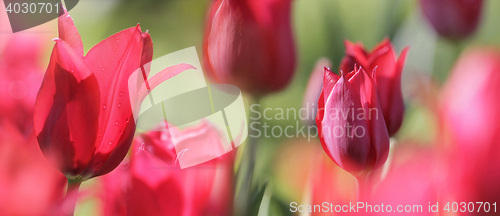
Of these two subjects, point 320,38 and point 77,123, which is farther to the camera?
point 320,38

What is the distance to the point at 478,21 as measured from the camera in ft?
0.81

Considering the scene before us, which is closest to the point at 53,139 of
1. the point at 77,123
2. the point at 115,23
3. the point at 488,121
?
the point at 77,123

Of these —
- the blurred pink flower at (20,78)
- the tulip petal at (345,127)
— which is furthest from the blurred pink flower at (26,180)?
the tulip petal at (345,127)

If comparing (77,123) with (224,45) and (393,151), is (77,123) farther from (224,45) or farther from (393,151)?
(393,151)

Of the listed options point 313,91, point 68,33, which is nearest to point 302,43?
point 313,91

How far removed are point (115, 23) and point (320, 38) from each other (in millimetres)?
142

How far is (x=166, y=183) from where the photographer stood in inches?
7.3

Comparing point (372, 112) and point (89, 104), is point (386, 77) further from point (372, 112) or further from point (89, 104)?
point (89, 104)

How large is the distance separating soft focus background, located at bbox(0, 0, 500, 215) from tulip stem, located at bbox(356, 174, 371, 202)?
0.04 meters

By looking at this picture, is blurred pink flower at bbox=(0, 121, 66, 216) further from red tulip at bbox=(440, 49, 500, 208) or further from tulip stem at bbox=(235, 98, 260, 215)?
red tulip at bbox=(440, 49, 500, 208)

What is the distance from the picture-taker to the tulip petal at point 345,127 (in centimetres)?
17

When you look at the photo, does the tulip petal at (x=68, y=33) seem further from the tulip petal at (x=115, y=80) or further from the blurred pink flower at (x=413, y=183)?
the blurred pink flower at (x=413, y=183)

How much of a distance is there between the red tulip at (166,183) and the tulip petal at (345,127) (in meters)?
0.07

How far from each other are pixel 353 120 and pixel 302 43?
0.10 m
